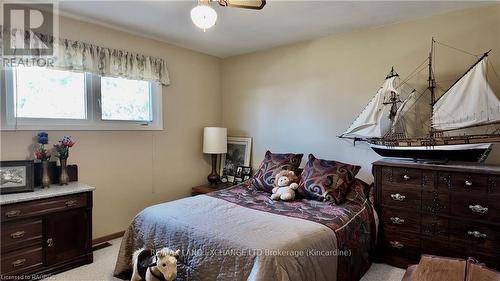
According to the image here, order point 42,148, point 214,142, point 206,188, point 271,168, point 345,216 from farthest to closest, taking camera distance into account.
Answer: point 214,142, point 206,188, point 271,168, point 42,148, point 345,216

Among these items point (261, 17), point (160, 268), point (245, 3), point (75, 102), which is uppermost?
point (261, 17)

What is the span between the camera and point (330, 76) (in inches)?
132

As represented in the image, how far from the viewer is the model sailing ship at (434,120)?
224 cm

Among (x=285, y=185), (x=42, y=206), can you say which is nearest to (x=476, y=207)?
(x=285, y=185)

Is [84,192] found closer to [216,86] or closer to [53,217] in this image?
[53,217]

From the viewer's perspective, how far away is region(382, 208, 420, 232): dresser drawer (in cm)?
246

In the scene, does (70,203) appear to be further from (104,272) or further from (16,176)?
(104,272)


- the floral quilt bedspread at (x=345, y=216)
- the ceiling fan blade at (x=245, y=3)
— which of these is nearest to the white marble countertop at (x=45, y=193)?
the floral quilt bedspread at (x=345, y=216)

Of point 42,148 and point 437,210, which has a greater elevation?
point 42,148

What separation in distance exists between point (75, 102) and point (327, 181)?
272 centimetres

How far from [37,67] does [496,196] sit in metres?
4.03

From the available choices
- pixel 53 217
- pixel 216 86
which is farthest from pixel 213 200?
pixel 216 86

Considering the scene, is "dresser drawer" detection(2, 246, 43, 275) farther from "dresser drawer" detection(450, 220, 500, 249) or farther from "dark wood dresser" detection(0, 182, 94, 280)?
"dresser drawer" detection(450, 220, 500, 249)

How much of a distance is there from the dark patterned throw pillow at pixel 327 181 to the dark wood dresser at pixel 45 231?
6.82 feet
